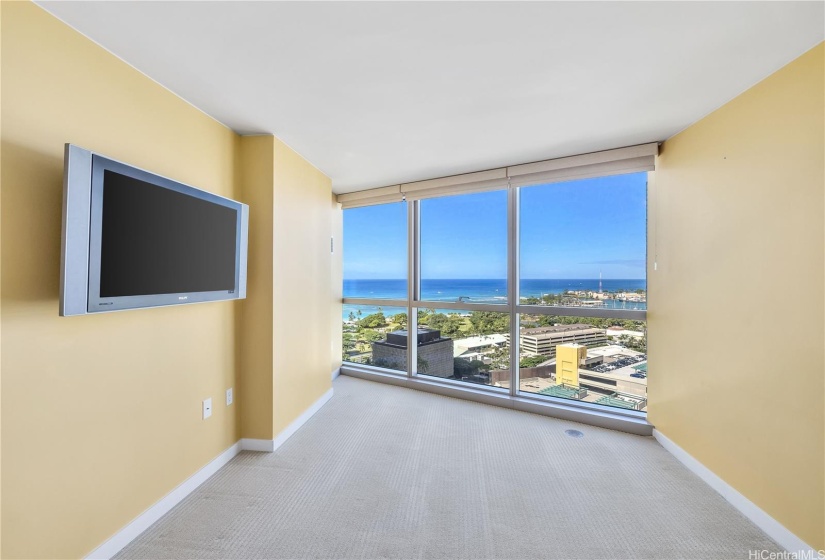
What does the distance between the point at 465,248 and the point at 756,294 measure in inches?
88.3

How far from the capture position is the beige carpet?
1.51 metres

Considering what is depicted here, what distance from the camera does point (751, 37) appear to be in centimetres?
136

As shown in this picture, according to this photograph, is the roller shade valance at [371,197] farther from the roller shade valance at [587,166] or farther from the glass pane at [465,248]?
the roller shade valance at [587,166]

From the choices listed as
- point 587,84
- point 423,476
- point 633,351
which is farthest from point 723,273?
point 423,476

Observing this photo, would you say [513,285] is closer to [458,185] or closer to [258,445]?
[458,185]

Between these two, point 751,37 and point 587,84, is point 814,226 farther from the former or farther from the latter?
point 587,84

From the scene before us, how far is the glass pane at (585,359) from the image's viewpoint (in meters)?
2.71

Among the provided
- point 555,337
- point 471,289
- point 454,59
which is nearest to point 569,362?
point 555,337

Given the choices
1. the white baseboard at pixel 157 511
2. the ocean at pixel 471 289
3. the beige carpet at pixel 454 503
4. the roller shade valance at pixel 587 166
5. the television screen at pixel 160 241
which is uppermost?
the roller shade valance at pixel 587 166

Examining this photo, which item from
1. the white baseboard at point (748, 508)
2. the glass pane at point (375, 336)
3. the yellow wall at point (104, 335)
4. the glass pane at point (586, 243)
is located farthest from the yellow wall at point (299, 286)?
the white baseboard at point (748, 508)

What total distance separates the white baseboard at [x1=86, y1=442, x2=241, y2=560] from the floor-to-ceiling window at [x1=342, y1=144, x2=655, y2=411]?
2113 mm

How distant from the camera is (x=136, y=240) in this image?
1448mm

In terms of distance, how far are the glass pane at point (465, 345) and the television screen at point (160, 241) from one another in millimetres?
2254

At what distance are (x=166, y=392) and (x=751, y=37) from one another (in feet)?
10.9
